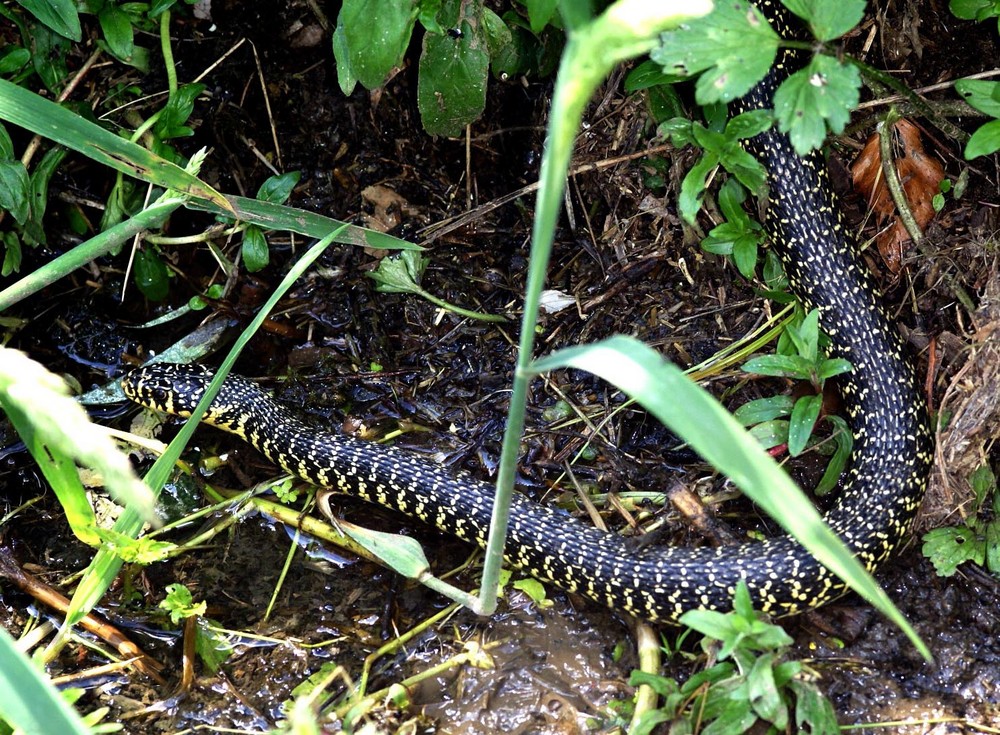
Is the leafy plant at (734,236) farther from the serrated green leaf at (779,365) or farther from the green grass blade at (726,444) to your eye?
the green grass blade at (726,444)

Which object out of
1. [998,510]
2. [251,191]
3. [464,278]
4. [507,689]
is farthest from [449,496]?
[998,510]

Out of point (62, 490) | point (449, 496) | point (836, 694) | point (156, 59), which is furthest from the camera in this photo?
point (156, 59)

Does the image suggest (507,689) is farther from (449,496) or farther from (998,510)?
(998,510)

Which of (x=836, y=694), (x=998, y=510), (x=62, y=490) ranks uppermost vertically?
(x=62, y=490)

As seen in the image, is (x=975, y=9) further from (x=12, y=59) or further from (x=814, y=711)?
(x=12, y=59)

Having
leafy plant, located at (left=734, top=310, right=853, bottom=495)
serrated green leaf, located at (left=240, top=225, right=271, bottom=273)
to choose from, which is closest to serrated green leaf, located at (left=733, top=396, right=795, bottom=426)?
leafy plant, located at (left=734, top=310, right=853, bottom=495)

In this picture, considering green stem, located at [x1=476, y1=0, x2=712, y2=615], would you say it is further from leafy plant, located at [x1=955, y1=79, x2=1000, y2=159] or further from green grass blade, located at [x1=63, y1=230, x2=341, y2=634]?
leafy plant, located at [x1=955, y1=79, x2=1000, y2=159]
